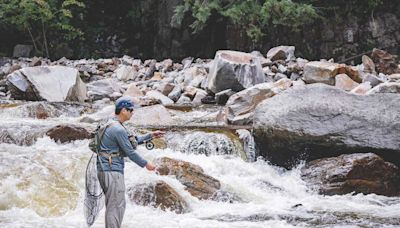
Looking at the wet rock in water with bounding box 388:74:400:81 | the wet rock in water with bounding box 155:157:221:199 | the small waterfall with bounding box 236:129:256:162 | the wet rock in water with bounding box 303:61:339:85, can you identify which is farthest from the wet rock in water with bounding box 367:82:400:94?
the wet rock in water with bounding box 155:157:221:199

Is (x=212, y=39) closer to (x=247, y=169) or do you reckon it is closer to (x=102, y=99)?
(x=102, y=99)

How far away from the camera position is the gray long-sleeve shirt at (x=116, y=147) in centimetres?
456

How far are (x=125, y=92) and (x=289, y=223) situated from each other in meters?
8.99

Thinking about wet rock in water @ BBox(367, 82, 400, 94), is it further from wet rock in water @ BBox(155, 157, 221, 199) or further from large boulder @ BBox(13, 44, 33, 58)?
large boulder @ BBox(13, 44, 33, 58)

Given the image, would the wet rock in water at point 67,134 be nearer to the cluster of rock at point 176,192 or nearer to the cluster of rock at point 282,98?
the cluster of rock at point 282,98

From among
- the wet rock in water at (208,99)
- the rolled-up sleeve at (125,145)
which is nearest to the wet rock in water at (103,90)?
the wet rock in water at (208,99)

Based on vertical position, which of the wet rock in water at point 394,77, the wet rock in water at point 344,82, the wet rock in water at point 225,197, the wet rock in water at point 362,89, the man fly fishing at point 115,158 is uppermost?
the man fly fishing at point 115,158

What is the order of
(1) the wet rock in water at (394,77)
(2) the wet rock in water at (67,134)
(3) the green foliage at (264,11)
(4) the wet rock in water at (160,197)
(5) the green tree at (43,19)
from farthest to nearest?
(5) the green tree at (43,19), (3) the green foliage at (264,11), (1) the wet rock in water at (394,77), (2) the wet rock in water at (67,134), (4) the wet rock in water at (160,197)

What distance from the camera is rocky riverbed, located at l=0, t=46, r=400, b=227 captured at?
6.67 m

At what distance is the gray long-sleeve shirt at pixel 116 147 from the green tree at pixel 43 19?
18.1 m

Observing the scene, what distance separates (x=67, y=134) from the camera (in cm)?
888

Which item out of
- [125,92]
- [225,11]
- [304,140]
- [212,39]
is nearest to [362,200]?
[304,140]

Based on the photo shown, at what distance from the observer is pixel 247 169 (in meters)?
8.66

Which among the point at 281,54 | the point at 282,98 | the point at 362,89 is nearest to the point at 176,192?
the point at 282,98
